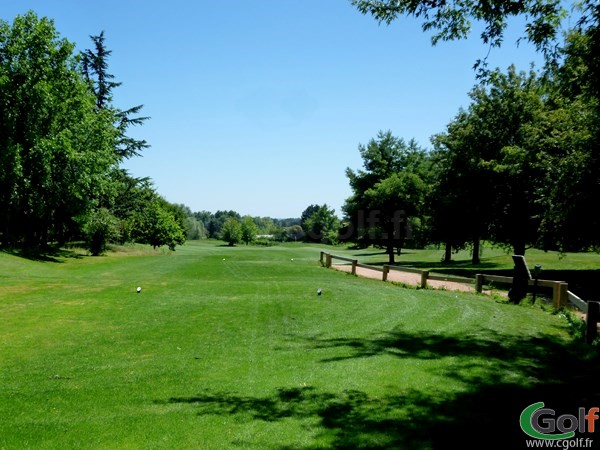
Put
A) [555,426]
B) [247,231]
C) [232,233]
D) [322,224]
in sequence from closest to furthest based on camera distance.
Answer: [555,426] < [232,233] < [247,231] < [322,224]

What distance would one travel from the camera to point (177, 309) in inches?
577

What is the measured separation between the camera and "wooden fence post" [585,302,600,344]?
911cm

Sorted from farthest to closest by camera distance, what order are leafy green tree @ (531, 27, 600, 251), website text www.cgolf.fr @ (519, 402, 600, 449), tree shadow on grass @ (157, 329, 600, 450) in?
leafy green tree @ (531, 27, 600, 251) < tree shadow on grass @ (157, 329, 600, 450) < website text www.cgolf.fr @ (519, 402, 600, 449)

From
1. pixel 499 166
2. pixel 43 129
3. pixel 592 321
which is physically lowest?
pixel 592 321

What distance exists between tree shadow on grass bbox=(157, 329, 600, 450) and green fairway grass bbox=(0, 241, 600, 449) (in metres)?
0.03

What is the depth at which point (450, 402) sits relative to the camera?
6.21 meters

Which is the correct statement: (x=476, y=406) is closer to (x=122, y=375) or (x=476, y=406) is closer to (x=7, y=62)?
(x=122, y=375)

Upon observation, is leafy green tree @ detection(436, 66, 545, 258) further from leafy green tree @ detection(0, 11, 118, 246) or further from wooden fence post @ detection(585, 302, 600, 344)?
leafy green tree @ detection(0, 11, 118, 246)

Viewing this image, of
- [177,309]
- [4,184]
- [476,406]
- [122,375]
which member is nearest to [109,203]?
[4,184]

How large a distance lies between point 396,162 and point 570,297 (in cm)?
3604

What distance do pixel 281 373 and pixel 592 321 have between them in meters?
6.35

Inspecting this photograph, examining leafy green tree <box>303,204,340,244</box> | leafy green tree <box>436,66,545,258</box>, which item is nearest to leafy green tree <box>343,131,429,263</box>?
leafy green tree <box>436,66,545,258</box>

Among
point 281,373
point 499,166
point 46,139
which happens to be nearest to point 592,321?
point 281,373

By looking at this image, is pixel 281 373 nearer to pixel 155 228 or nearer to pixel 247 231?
pixel 155 228
